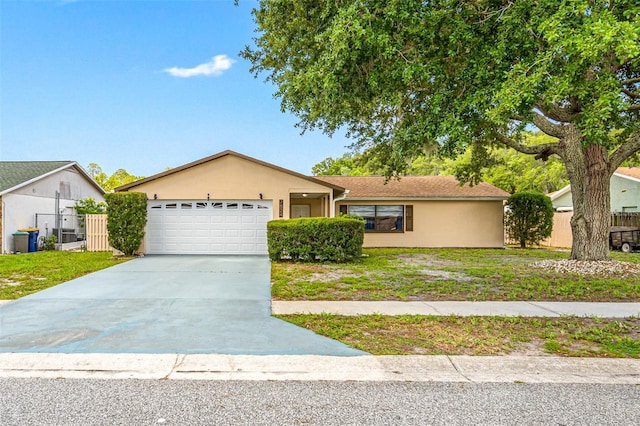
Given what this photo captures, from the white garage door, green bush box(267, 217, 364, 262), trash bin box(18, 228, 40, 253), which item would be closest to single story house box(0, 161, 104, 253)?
trash bin box(18, 228, 40, 253)

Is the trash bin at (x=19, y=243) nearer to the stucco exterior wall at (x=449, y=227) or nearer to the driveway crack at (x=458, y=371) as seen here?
the stucco exterior wall at (x=449, y=227)

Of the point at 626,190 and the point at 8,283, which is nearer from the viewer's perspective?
the point at 8,283

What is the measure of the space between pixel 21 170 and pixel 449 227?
2127 cm

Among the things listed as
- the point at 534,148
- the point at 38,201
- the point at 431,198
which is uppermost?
the point at 534,148

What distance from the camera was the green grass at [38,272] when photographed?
780cm

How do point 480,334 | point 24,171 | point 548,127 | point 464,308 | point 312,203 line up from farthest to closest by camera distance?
point 312,203
point 24,171
point 548,127
point 464,308
point 480,334

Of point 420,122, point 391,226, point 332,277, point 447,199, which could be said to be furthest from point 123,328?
point 447,199

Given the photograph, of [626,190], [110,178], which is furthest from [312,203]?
[110,178]

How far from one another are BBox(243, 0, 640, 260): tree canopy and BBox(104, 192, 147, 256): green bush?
783cm

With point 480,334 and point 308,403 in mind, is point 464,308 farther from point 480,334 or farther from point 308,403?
point 308,403

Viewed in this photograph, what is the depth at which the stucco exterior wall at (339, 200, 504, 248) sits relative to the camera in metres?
18.5

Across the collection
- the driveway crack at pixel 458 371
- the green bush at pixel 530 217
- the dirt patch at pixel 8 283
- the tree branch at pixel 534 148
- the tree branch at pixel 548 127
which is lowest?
the driveway crack at pixel 458 371

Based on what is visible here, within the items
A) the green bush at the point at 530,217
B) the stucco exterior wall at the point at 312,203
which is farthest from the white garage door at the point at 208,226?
the green bush at the point at 530,217

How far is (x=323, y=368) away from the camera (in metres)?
3.91
